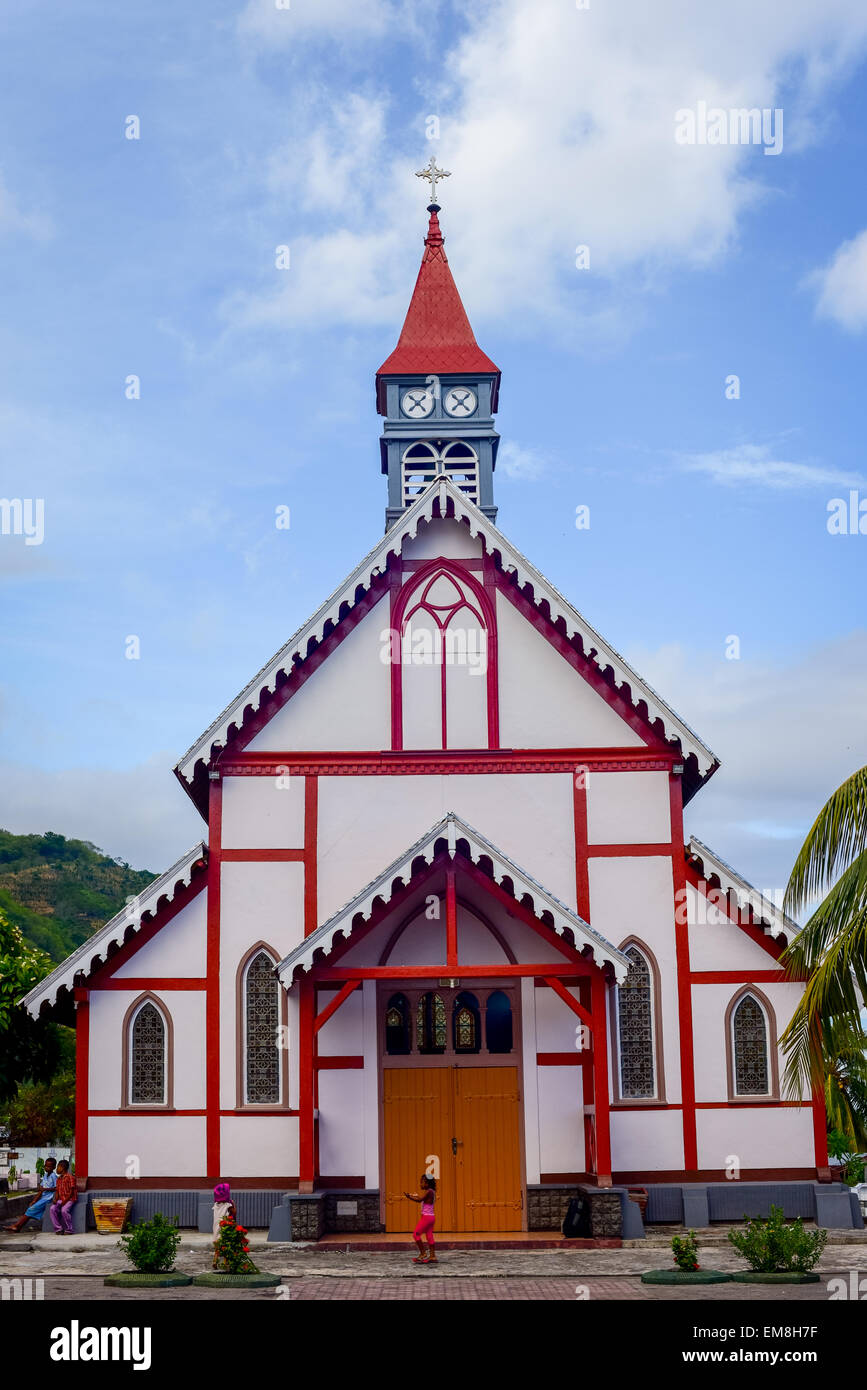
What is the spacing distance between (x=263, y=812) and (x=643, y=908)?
6659 millimetres

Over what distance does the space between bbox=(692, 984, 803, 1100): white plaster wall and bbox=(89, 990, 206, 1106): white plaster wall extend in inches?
325

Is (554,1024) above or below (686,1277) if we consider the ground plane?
above

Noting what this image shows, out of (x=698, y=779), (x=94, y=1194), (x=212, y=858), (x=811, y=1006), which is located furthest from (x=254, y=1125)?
(x=811, y=1006)

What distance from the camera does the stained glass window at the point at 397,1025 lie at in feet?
79.2

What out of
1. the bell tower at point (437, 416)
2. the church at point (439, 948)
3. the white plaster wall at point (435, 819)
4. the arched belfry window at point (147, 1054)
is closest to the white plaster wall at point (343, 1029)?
the church at point (439, 948)

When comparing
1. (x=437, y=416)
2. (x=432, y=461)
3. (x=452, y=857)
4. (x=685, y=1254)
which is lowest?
(x=685, y=1254)

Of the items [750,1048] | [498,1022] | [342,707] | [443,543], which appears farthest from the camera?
[443,543]

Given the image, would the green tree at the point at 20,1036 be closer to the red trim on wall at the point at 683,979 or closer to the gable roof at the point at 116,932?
the gable roof at the point at 116,932

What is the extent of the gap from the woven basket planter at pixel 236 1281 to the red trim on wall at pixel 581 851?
28.1 ft

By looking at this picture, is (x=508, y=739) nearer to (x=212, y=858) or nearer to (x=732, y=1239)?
(x=212, y=858)

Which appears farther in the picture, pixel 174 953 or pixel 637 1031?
pixel 174 953

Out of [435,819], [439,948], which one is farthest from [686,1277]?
[435,819]

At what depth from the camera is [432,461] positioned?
3048 centimetres

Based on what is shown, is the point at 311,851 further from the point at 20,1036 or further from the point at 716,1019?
the point at 20,1036
